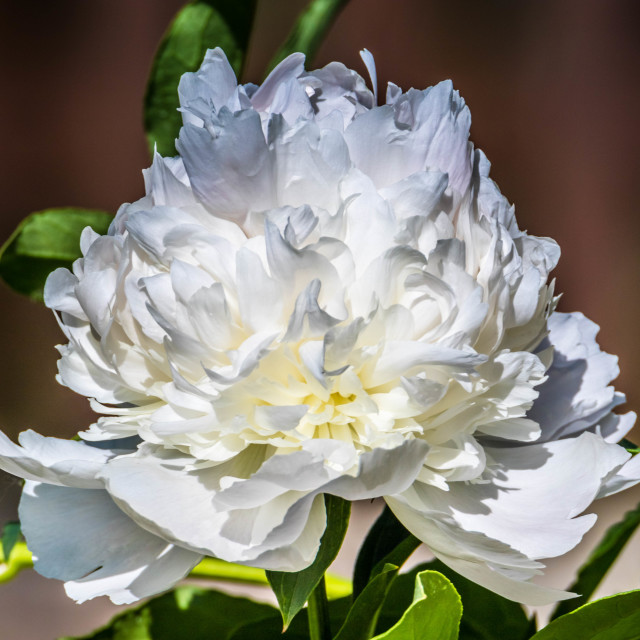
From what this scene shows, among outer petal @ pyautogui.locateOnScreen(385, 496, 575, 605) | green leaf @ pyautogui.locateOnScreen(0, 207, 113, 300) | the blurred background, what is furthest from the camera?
the blurred background

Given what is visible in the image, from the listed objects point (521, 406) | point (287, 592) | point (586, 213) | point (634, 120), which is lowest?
point (287, 592)

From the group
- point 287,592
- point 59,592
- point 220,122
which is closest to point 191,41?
point 220,122

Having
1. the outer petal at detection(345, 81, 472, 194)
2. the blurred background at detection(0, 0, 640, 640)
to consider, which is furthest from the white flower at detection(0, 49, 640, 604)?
the blurred background at detection(0, 0, 640, 640)

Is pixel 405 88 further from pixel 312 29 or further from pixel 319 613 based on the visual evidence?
pixel 319 613

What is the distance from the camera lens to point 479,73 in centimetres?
135

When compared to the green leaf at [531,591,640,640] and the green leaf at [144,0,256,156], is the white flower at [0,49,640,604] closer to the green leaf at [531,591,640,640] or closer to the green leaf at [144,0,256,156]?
the green leaf at [531,591,640,640]

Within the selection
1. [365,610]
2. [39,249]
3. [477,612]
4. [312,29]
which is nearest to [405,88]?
[312,29]

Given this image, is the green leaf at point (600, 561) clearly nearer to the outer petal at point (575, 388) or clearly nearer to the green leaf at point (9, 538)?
the outer petal at point (575, 388)

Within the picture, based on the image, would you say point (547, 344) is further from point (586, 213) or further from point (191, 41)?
point (586, 213)

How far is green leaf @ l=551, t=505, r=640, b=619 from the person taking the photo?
0.40 m

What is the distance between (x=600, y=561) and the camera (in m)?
0.41

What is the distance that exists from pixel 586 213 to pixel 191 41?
1.07m

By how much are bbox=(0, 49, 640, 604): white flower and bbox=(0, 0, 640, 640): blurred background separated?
103 centimetres

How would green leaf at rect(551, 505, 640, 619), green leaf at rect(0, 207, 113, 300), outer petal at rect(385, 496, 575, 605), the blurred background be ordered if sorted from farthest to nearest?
the blurred background → green leaf at rect(0, 207, 113, 300) → green leaf at rect(551, 505, 640, 619) → outer petal at rect(385, 496, 575, 605)
